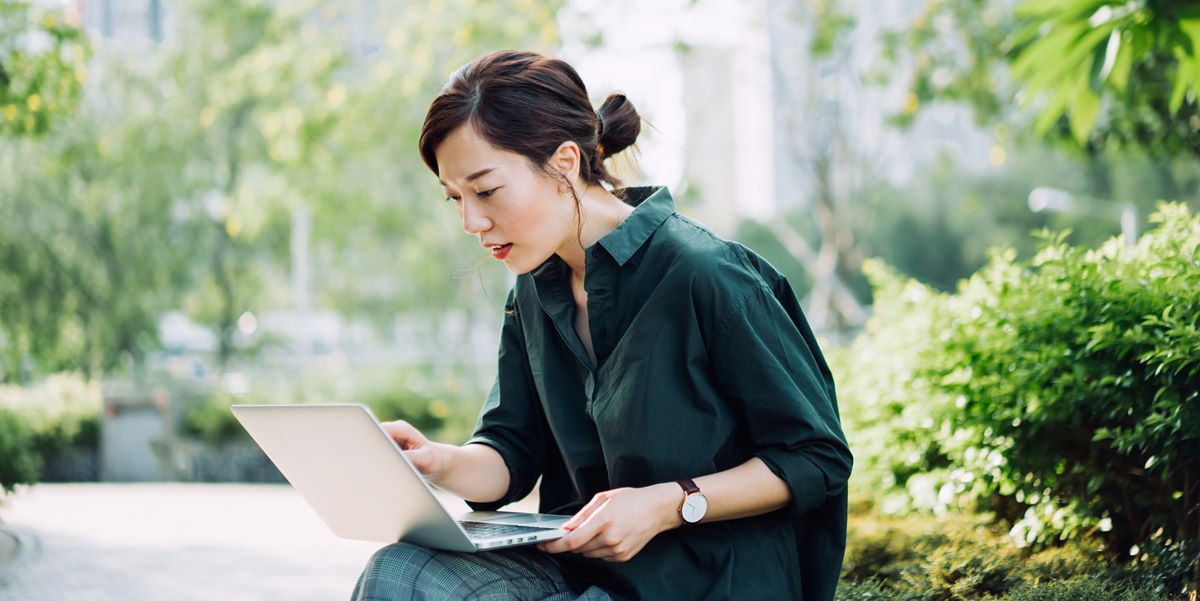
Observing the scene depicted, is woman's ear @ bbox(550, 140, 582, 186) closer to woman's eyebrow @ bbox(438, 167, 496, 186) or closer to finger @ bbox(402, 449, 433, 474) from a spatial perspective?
woman's eyebrow @ bbox(438, 167, 496, 186)

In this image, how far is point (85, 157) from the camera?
18.4 metres

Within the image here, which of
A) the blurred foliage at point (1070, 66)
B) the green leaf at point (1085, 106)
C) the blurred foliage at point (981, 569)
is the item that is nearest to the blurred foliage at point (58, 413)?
the blurred foliage at point (1070, 66)

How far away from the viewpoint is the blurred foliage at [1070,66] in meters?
3.26

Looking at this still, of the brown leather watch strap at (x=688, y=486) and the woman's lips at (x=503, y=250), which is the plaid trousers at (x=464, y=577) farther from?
the woman's lips at (x=503, y=250)

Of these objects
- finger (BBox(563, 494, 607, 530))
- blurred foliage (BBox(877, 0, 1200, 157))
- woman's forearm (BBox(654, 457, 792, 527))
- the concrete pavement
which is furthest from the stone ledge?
blurred foliage (BBox(877, 0, 1200, 157))

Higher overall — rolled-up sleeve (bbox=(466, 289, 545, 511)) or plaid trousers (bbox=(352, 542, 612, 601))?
rolled-up sleeve (bbox=(466, 289, 545, 511))

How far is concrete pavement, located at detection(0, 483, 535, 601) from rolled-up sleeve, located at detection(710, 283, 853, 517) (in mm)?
3593

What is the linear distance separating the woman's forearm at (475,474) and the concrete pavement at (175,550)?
2964 millimetres

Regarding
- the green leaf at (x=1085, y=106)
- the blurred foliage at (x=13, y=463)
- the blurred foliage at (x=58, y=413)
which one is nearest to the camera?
the green leaf at (x=1085, y=106)

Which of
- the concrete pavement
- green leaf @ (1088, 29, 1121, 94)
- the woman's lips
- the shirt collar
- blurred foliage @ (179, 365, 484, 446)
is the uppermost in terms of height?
green leaf @ (1088, 29, 1121, 94)

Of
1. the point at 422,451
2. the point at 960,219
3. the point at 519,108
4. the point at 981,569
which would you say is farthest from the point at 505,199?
the point at 960,219

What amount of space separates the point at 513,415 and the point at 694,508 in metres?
0.66

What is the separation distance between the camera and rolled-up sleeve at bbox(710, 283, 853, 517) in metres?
2.04

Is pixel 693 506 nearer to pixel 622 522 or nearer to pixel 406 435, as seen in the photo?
pixel 622 522
